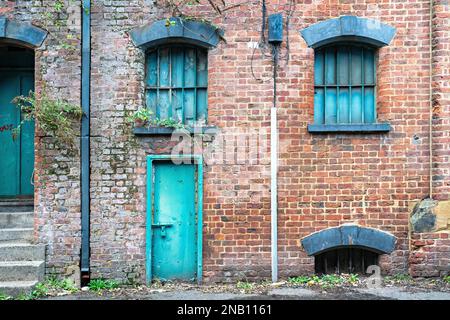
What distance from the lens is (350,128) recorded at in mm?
7305

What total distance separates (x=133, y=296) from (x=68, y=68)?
12.2 ft

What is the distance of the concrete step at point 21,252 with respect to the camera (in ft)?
23.4

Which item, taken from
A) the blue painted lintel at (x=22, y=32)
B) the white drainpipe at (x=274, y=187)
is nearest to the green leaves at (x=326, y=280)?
the white drainpipe at (x=274, y=187)

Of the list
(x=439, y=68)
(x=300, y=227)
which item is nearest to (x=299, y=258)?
(x=300, y=227)

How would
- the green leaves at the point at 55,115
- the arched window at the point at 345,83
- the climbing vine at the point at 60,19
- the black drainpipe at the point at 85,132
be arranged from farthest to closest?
the arched window at the point at 345,83 < the climbing vine at the point at 60,19 < the black drainpipe at the point at 85,132 < the green leaves at the point at 55,115

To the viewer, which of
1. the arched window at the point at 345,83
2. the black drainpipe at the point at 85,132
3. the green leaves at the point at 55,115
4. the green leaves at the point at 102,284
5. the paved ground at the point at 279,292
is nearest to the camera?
the paved ground at the point at 279,292

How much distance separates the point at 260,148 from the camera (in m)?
7.41

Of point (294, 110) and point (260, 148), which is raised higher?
point (294, 110)

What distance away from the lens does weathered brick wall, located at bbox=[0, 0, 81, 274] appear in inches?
289

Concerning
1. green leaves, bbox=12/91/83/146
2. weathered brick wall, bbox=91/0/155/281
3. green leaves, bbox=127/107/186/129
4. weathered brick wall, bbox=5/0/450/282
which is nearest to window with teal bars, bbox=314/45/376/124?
weathered brick wall, bbox=5/0/450/282

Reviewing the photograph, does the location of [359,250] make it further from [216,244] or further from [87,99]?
[87,99]

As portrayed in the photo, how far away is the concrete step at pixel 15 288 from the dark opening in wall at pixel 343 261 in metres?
4.40

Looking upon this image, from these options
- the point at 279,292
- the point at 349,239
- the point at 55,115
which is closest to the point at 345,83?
the point at 349,239

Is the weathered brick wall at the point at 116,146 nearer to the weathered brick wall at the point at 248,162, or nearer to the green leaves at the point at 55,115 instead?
the weathered brick wall at the point at 248,162
